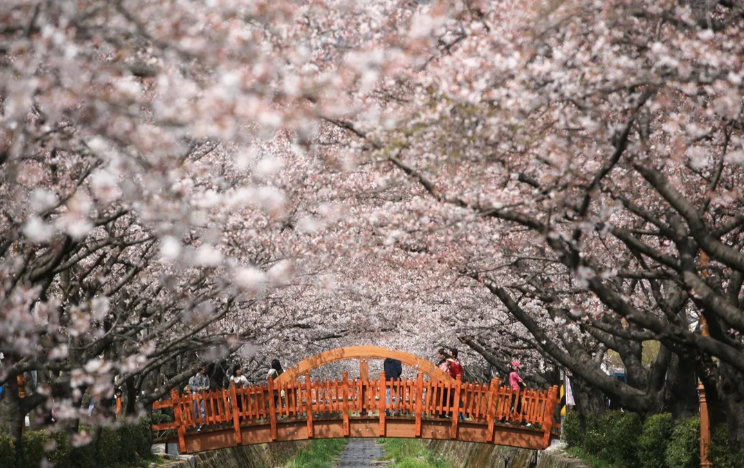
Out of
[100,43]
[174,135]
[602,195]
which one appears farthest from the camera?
[602,195]

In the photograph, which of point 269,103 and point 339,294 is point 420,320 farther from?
point 269,103

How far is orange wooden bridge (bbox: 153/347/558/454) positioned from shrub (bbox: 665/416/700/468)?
17.8ft

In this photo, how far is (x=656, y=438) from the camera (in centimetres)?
1561

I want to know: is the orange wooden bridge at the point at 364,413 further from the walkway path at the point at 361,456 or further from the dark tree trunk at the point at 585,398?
the walkway path at the point at 361,456

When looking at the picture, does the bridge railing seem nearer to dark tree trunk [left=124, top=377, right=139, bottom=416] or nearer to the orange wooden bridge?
the orange wooden bridge

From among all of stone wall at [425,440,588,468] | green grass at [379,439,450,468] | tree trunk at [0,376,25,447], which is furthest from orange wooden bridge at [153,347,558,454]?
green grass at [379,439,450,468]

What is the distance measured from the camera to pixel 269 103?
8883 mm

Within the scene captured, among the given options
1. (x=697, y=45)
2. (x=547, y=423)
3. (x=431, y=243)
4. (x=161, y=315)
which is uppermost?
(x=697, y=45)

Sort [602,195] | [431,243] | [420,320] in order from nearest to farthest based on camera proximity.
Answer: [602,195], [431,243], [420,320]

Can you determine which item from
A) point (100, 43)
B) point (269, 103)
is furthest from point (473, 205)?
point (100, 43)

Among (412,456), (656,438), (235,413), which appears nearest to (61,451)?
(235,413)

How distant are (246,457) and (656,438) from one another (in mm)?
18636

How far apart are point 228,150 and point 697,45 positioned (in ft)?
26.5

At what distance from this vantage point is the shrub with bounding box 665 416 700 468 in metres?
14.2
